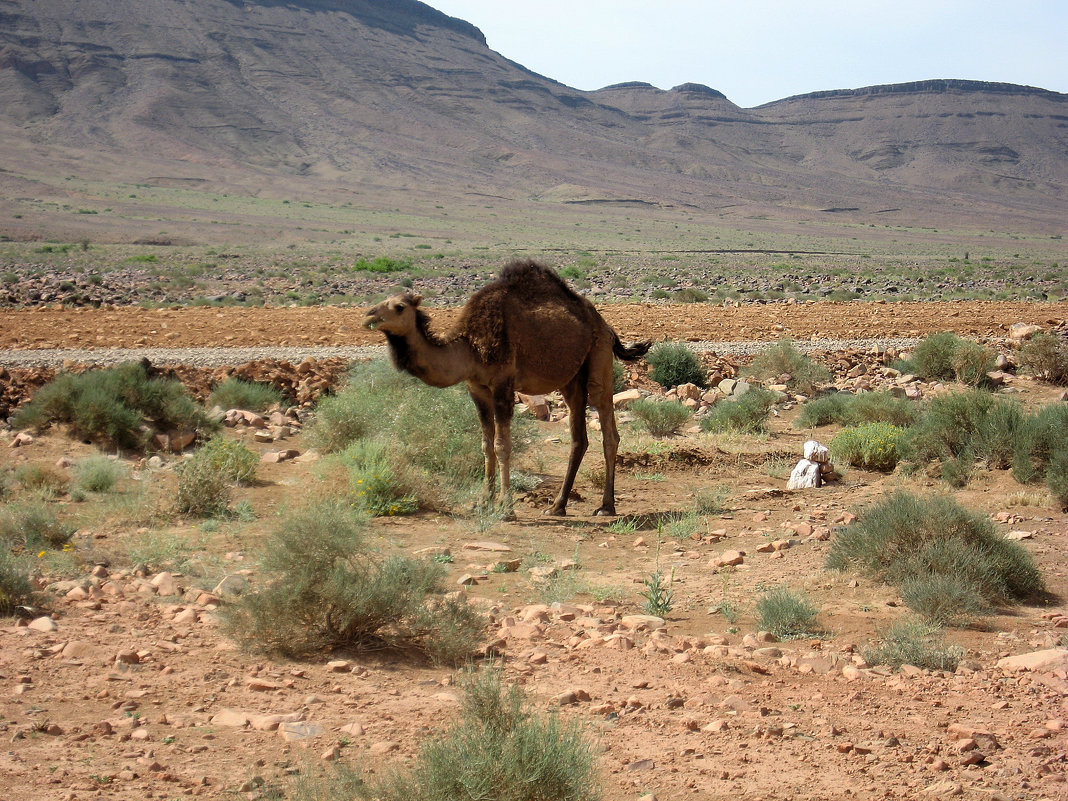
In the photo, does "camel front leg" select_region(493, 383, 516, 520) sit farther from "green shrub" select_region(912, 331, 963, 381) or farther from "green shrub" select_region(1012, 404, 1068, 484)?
"green shrub" select_region(912, 331, 963, 381)

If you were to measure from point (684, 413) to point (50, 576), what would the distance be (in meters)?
9.83

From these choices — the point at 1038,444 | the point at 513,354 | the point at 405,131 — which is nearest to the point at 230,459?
the point at 513,354

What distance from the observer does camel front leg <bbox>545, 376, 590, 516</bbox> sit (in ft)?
35.5

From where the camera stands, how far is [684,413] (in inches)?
606

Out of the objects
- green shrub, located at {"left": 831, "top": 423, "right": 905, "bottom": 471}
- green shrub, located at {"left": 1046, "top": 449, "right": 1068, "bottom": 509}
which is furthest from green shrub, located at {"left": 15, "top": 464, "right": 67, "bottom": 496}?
green shrub, located at {"left": 1046, "top": 449, "right": 1068, "bottom": 509}

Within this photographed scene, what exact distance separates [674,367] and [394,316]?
9498 mm

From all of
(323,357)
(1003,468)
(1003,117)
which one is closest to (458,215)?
(323,357)

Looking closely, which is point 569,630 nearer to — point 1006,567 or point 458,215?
point 1006,567

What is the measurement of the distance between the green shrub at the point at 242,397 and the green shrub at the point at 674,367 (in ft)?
22.2

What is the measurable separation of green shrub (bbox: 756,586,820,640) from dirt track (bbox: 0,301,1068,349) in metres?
15.1

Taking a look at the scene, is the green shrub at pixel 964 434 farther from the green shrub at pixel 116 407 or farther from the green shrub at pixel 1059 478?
the green shrub at pixel 116 407

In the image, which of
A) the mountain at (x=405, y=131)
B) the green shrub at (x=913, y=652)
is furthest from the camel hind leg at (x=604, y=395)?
the mountain at (x=405, y=131)

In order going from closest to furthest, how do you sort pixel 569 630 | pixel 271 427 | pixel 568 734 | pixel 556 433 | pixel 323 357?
pixel 568 734, pixel 569 630, pixel 271 427, pixel 556 433, pixel 323 357

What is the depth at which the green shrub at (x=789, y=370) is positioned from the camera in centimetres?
1797
